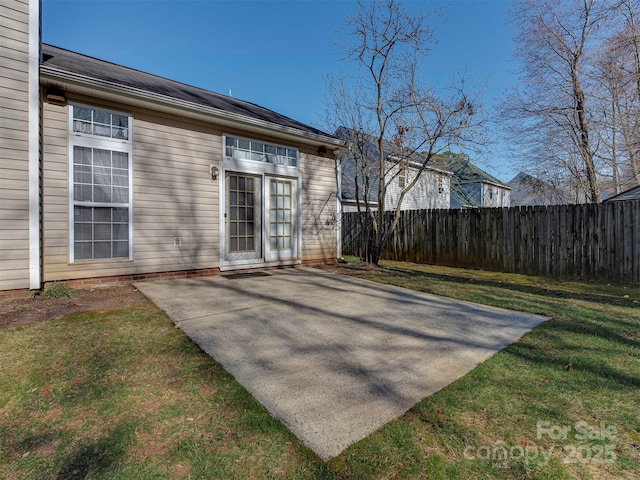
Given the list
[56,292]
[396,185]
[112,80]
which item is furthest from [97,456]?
[396,185]

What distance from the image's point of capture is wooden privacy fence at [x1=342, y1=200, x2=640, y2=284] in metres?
6.11

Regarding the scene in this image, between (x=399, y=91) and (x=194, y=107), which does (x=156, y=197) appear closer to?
(x=194, y=107)

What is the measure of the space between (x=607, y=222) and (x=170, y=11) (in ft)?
35.8

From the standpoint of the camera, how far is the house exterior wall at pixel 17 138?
4129mm

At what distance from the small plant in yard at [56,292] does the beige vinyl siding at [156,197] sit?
18cm

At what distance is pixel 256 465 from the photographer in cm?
142

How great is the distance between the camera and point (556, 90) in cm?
1177

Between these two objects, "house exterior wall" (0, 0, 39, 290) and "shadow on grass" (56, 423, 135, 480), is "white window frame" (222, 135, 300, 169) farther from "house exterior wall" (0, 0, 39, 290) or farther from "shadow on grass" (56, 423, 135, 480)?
"shadow on grass" (56, 423, 135, 480)

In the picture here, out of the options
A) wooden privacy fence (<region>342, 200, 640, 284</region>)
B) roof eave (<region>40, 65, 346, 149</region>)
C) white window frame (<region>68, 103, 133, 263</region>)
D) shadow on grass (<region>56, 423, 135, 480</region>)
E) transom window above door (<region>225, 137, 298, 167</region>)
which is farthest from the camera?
transom window above door (<region>225, 137, 298, 167</region>)

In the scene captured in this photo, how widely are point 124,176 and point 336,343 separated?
180 inches

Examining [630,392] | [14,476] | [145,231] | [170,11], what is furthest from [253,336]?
[170,11]

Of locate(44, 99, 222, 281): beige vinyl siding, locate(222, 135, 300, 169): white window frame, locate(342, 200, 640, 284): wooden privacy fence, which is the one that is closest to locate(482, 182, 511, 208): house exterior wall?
locate(342, 200, 640, 284): wooden privacy fence

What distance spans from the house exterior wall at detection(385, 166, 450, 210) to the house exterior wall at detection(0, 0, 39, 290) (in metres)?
13.8

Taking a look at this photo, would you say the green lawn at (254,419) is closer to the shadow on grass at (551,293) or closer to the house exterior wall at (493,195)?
the shadow on grass at (551,293)
